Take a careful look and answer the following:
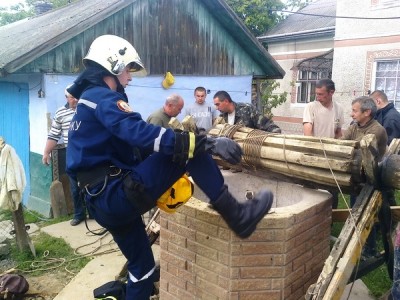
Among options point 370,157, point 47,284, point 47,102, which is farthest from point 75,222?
point 370,157

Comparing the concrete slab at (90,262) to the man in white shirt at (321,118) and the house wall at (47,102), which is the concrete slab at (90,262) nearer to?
the house wall at (47,102)

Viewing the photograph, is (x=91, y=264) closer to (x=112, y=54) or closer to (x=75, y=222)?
(x=75, y=222)

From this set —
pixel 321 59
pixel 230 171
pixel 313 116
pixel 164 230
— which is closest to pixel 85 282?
pixel 164 230

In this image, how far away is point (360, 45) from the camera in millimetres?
13742

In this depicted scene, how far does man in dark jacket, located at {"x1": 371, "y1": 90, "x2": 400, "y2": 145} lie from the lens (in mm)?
5496

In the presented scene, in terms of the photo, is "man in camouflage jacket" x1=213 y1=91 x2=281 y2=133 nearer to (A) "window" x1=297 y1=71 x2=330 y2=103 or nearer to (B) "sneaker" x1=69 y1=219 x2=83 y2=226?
(B) "sneaker" x1=69 y1=219 x2=83 y2=226

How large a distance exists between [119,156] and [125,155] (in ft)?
0.15

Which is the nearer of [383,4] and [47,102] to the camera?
[47,102]

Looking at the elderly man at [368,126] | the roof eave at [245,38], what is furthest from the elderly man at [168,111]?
the roof eave at [245,38]

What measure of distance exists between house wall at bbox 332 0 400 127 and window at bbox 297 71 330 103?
2161mm

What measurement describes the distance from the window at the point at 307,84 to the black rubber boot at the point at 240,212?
1536cm

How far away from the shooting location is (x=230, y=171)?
4.34 meters

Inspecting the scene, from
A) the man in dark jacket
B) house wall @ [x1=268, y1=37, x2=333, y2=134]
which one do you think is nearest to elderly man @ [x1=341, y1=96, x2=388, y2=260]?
the man in dark jacket

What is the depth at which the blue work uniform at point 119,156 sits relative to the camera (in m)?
2.35
